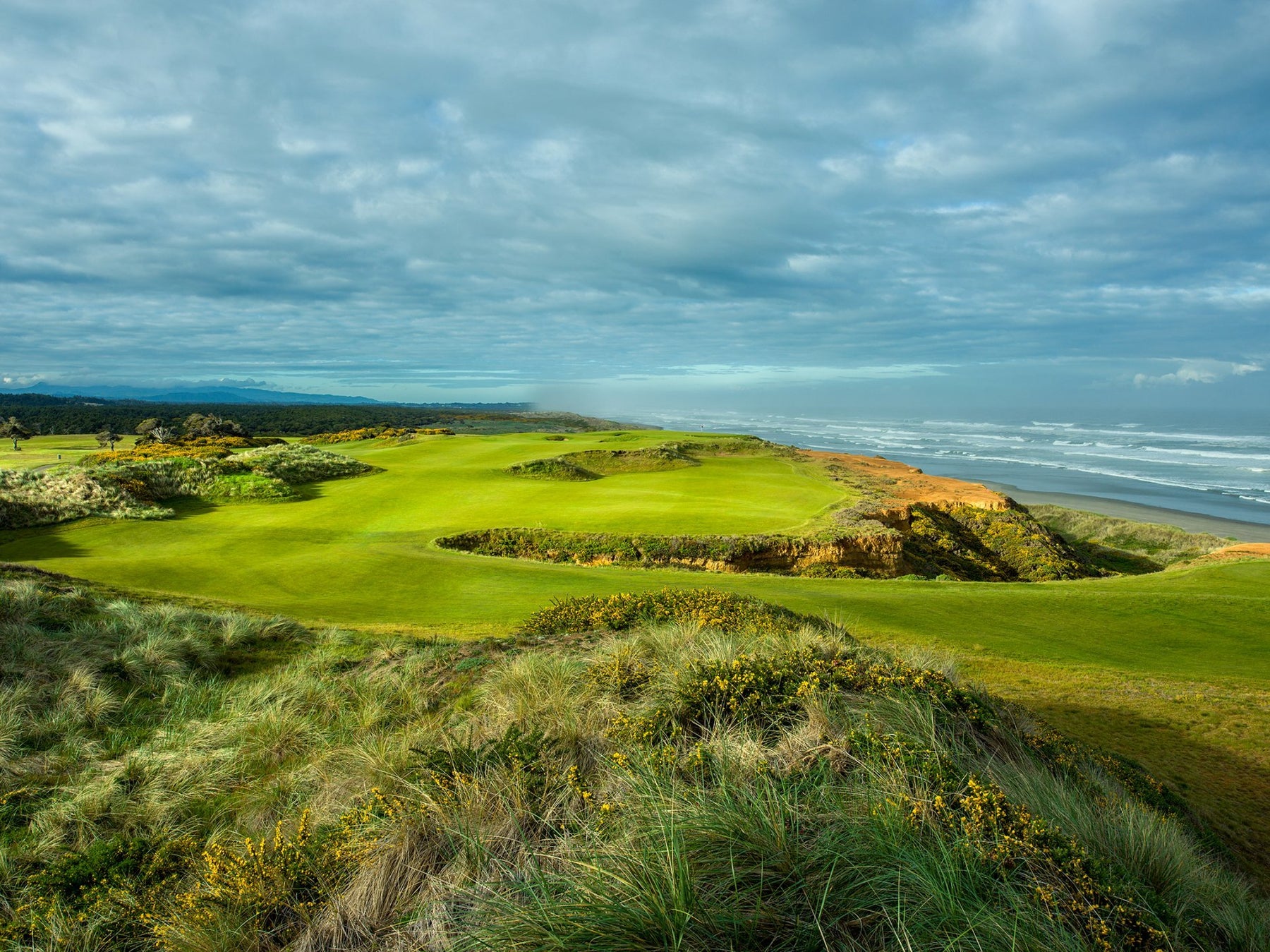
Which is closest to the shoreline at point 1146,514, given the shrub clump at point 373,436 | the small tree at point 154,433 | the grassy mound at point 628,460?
the grassy mound at point 628,460

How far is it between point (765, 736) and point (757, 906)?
5.21ft

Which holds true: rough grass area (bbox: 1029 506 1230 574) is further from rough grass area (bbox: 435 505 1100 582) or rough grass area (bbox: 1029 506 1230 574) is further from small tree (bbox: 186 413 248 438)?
small tree (bbox: 186 413 248 438)

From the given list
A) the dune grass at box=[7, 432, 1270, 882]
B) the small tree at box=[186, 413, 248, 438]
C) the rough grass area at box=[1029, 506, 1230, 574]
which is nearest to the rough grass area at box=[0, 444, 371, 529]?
the dune grass at box=[7, 432, 1270, 882]

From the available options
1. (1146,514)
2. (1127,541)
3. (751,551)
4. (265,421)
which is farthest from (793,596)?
(265,421)

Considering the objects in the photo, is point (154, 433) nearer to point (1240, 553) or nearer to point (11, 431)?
point (11, 431)

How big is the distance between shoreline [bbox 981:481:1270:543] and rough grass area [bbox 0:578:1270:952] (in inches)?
1541

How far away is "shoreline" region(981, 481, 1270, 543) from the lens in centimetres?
3388

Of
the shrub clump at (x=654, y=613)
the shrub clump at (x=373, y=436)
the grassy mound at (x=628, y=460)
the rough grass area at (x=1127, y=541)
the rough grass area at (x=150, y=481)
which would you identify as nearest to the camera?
the shrub clump at (x=654, y=613)

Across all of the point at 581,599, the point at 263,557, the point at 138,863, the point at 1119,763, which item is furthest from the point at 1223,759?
the point at 263,557

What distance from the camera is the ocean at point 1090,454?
150 ft

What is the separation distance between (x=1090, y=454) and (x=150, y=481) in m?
82.9

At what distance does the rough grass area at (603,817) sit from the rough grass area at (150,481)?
51.7ft

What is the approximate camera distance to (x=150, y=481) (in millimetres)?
21984

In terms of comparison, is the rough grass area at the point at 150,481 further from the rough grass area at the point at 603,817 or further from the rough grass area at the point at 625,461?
the rough grass area at the point at 603,817
